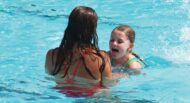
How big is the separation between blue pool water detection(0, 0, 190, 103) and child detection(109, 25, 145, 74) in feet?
0.49

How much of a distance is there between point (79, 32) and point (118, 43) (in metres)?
0.98

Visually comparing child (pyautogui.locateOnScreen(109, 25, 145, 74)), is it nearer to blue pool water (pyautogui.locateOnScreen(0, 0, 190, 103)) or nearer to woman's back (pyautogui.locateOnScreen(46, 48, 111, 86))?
blue pool water (pyautogui.locateOnScreen(0, 0, 190, 103))

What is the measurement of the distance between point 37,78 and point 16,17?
142 inches

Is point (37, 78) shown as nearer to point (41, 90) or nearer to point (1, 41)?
point (41, 90)

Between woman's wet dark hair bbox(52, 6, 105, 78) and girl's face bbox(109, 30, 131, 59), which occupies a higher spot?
woman's wet dark hair bbox(52, 6, 105, 78)

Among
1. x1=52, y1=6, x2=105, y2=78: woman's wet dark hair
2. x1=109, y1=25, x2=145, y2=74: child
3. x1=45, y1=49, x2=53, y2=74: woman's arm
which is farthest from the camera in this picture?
x1=109, y1=25, x2=145, y2=74: child

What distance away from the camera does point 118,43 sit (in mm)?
5562

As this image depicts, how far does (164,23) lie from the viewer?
28.8 feet

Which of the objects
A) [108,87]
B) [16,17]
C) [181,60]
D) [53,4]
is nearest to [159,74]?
[181,60]

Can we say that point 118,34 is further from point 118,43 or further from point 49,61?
point 49,61

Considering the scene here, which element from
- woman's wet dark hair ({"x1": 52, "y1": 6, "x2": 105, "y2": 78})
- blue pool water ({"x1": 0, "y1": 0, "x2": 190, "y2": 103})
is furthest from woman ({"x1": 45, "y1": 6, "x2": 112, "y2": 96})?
blue pool water ({"x1": 0, "y1": 0, "x2": 190, "y2": 103})

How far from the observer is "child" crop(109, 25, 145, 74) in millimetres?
5543

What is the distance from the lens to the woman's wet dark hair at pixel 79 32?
4.64m

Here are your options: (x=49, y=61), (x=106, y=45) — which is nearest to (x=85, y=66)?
(x=49, y=61)
